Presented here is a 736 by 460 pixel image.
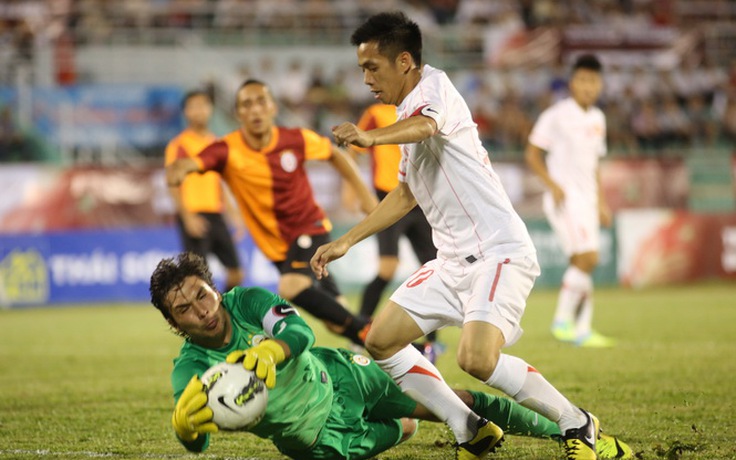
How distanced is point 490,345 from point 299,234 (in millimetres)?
3504

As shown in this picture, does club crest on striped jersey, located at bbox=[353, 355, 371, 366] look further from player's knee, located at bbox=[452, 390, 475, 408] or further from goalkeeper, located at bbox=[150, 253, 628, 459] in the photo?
player's knee, located at bbox=[452, 390, 475, 408]

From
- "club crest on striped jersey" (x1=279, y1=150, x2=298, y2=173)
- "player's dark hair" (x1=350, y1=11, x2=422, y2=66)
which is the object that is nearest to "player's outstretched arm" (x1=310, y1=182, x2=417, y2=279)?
"player's dark hair" (x1=350, y1=11, x2=422, y2=66)

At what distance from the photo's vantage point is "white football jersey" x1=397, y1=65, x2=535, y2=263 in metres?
4.75

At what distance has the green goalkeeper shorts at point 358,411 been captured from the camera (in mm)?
4684

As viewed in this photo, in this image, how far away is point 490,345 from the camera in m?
4.50

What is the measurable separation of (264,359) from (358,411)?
948 millimetres

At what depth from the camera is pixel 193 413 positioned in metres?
4.00

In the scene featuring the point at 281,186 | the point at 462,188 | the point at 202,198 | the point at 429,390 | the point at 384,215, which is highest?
the point at 462,188

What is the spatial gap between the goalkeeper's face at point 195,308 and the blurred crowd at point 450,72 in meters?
14.5

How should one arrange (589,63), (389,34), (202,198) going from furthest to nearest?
(202,198)
(589,63)
(389,34)

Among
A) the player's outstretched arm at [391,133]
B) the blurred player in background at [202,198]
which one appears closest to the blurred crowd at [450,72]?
the blurred player in background at [202,198]

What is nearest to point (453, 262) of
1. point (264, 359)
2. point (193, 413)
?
point (264, 359)

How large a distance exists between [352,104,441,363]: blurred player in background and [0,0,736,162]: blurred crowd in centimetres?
970

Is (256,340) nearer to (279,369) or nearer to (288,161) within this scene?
(279,369)
